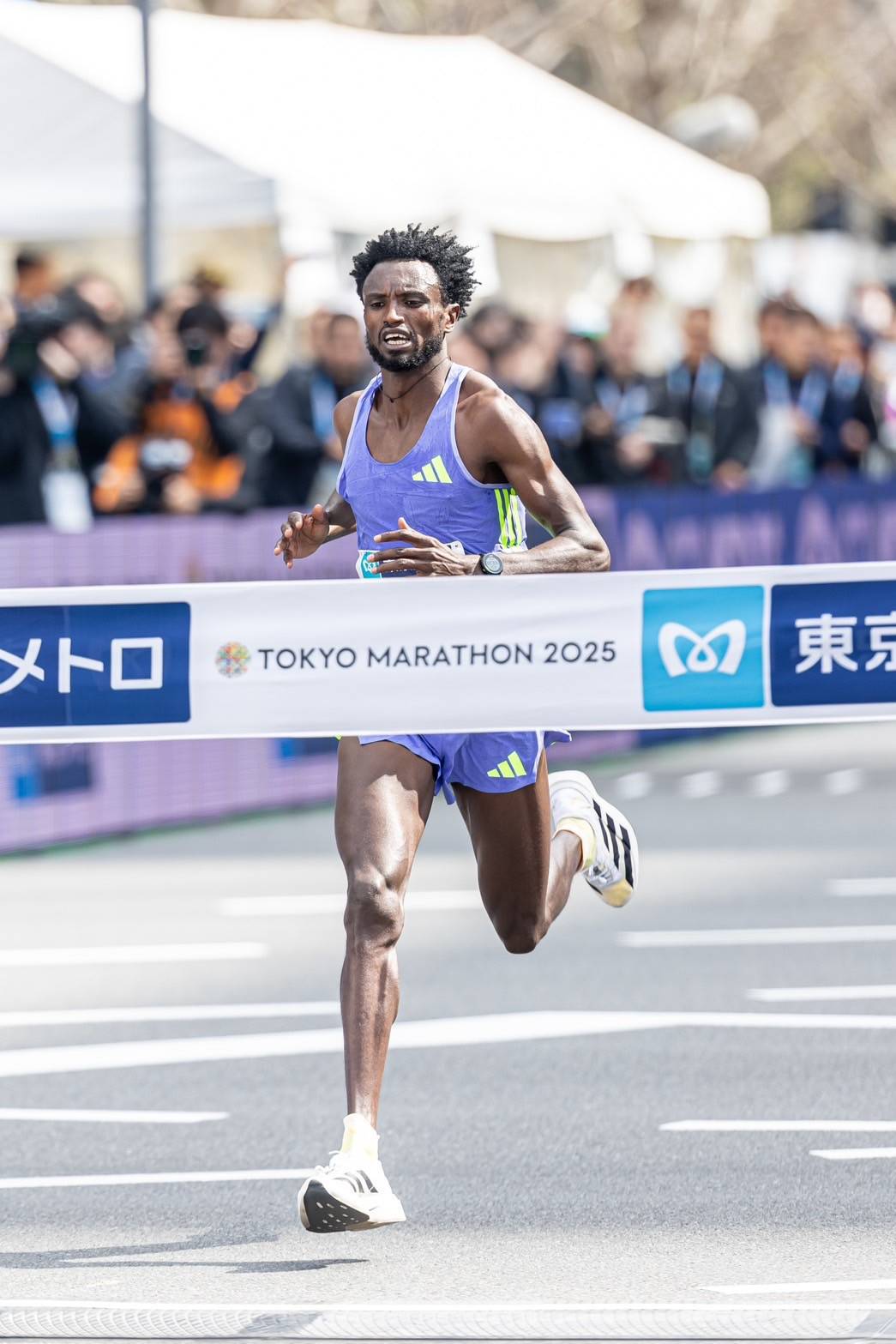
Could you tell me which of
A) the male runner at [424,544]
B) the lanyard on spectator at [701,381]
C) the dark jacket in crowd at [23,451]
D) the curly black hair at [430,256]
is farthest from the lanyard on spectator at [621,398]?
the curly black hair at [430,256]

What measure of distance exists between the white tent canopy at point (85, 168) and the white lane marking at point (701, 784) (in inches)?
298

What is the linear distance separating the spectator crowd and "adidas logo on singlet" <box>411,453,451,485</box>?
→ 7.31 meters

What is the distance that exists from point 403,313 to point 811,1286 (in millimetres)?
2310

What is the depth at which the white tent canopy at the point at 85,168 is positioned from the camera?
2264 centimetres

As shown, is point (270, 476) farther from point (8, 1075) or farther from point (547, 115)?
point (547, 115)

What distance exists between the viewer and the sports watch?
7.01 meters

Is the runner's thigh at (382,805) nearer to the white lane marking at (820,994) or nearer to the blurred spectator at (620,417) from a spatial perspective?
the white lane marking at (820,994)

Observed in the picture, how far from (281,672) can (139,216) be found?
41.2 feet

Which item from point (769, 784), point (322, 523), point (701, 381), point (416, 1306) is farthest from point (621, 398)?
point (416, 1306)

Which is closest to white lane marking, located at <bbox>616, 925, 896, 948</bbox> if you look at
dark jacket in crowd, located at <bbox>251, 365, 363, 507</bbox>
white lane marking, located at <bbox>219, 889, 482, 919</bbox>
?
white lane marking, located at <bbox>219, 889, 482, 919</bbox>

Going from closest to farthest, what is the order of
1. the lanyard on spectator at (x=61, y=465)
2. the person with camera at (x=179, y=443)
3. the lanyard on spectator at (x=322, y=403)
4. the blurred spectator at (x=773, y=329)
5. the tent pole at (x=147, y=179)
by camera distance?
the lanyard on spectator at (x=61, y=465), the person with camera at (x=179, y=443), the lanyard on spectator at (x=322, y=403), the tent pole at (x=147, y=179), the blurred spectator at (x=773, y=329)

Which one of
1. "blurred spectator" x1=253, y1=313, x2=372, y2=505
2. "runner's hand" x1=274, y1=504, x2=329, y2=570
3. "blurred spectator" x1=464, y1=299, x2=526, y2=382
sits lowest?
"runner's hand" x1=274, y1=504, x2=329, y2=570

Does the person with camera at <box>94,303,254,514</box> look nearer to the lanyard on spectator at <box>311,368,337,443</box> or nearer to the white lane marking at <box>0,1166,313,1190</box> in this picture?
the lanyard on spectator at <box>311,368,337,443</box>

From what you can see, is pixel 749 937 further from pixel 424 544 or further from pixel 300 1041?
pixel 424 544
